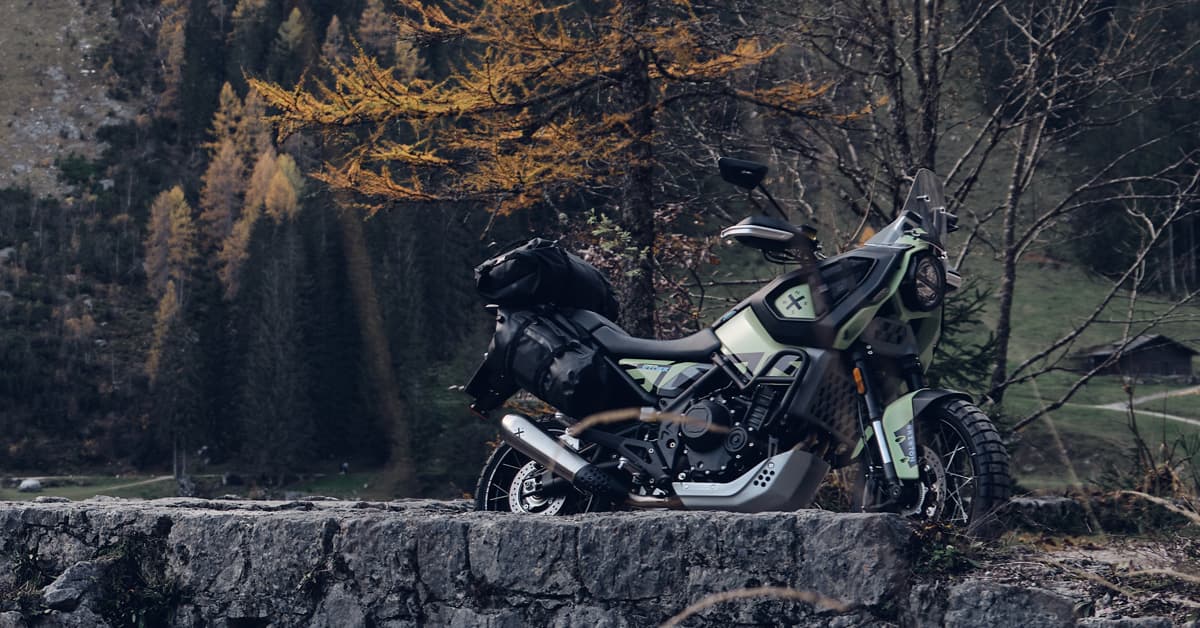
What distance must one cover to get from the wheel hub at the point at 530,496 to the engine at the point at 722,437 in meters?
0.60

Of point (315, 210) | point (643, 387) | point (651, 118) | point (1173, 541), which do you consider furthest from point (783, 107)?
point (315, 210)

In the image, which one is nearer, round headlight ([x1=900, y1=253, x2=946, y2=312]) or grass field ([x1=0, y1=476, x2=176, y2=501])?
round headlight ([x1=900, y1=253, x2=946, y2=312])

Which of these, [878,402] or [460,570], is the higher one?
[878,402]

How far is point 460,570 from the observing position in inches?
172

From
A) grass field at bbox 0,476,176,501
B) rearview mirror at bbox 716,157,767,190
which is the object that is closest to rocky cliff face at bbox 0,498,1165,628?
rearview mirror at bbox 716,157,767,190

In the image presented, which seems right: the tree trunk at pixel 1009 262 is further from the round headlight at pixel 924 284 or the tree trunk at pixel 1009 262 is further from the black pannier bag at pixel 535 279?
the round headlight at pixel 924 284

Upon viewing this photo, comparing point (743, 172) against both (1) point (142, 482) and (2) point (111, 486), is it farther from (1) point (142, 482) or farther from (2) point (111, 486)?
(1) point (142, 482)

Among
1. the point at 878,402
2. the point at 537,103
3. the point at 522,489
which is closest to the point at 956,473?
the point at 878,402

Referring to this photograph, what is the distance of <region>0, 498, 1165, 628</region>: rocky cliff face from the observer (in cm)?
362

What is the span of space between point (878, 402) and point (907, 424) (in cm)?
22

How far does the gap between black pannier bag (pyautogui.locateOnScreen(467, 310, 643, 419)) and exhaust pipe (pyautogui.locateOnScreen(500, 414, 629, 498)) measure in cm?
14

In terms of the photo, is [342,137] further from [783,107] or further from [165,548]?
[165,548]

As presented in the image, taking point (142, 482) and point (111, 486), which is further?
point (142, 482)

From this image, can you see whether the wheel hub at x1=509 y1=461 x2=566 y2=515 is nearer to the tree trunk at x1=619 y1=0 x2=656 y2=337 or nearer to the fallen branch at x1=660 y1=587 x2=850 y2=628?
the fallen branch at x1=660 y1=587 x2=850 y2=628
